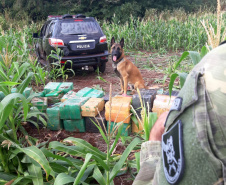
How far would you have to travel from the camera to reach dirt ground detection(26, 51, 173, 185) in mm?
2812

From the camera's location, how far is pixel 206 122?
55cm

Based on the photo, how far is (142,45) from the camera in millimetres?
10766

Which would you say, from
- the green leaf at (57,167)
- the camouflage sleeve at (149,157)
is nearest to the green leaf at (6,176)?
the green leaf at (57,167)

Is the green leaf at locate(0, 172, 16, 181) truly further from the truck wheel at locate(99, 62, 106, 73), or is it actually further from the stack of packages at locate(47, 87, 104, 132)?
the truck wheel at locate(99, 62, 106, 73)

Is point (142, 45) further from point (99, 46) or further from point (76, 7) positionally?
point (76, 7)

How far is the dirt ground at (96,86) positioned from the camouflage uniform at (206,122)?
178cm

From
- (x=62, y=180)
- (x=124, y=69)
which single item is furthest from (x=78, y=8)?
(x=62, y=180)

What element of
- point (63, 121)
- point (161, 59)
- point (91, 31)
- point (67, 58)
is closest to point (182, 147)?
point (63, 121)

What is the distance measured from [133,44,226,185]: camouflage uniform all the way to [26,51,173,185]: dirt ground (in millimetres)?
1779

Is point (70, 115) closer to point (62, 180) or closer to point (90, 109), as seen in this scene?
point (90, 109)

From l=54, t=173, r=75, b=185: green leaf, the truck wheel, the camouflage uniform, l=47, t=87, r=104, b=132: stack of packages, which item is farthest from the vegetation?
the truck wheel

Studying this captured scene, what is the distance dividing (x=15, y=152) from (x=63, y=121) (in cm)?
115

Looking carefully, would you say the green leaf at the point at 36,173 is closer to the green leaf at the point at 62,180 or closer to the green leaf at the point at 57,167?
the green leaf at the point at 57,167

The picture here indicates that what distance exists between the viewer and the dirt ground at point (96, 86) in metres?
2.81
